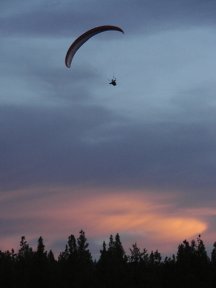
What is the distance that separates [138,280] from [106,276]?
5.65m

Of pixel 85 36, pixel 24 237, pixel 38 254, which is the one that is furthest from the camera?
pixel 24 237

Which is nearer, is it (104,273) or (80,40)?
(80,40)

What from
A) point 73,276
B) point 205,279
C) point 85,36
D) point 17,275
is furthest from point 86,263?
point 85,36

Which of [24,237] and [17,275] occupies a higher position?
[24,237]

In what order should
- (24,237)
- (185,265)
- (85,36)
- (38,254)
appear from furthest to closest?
(24,237), (185,265), (38,254), (85,36)

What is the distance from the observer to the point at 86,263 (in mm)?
111125

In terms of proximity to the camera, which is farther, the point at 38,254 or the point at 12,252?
the point at 12,252

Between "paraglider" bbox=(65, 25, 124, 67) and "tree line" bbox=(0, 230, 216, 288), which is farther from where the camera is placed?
"tree line" bbox=(0, 230, 216, 288)

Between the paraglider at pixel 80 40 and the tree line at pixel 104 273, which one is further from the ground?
the paraglider at pixel 80 40

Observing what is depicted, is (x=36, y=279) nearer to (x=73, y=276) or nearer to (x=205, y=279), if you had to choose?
(x=73, y=276)

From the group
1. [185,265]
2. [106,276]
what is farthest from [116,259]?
[185,265]

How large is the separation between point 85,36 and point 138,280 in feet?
192

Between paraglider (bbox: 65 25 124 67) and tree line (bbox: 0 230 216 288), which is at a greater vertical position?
paraglider (bbox: 65 25 124 67)

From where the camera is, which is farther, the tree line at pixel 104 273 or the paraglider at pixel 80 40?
the tree line at pixel 104 273
